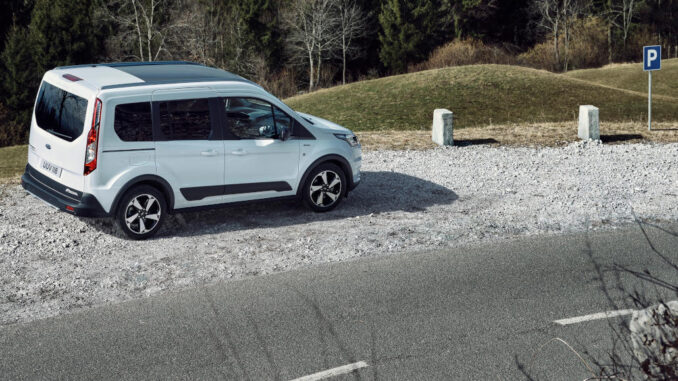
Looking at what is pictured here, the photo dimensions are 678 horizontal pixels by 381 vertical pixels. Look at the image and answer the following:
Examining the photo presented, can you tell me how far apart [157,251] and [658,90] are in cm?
4490

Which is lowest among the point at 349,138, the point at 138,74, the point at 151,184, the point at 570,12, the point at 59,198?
the point at 59,198

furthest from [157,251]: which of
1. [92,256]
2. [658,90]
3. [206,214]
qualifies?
[658,90]

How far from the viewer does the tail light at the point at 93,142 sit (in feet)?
29.2

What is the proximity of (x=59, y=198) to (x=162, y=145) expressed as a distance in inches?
57.2

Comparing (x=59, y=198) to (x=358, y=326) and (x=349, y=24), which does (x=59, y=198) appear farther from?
(x=349, y=24)

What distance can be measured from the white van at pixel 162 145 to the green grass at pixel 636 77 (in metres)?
41.4

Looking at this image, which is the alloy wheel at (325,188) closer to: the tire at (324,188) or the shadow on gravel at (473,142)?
the tire at (324,188)

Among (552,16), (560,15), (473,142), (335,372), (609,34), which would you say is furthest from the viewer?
(552,16)

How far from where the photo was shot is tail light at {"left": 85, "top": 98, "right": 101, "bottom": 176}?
29.2 feet

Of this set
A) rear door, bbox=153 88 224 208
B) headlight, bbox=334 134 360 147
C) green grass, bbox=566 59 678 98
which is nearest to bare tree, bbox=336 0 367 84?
green grass, bbox=566 59 678 98

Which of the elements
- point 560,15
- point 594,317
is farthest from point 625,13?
point 594,317

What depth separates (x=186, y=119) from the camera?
9719 millimetres

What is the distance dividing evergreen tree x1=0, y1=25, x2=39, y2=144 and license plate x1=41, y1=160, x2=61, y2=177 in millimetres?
48965

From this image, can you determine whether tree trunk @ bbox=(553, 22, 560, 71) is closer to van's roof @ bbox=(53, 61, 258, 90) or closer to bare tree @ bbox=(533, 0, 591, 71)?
bare tree @ bbox=(533, 0, 591, 71)
